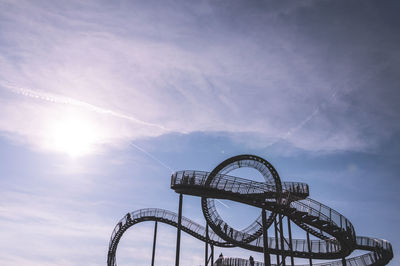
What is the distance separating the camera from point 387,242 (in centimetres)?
2158

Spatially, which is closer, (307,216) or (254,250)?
(307,216)

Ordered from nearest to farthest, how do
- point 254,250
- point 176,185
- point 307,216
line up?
point 307,216
point 176,185
point 254,250

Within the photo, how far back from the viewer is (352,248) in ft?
65.7

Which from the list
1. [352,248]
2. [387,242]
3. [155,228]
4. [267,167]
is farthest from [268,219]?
[155,228]

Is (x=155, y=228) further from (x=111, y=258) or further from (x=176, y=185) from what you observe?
(x=176, y=185)

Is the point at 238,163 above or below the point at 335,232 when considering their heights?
above

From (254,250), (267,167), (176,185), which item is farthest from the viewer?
(267,167)

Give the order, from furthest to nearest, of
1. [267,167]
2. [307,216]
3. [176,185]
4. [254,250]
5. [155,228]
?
[155,228], [267,167], [254,250], [176,185], [307,216]

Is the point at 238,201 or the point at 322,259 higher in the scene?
the point at 238,201

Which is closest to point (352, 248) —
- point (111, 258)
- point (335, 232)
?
point (335, 232)

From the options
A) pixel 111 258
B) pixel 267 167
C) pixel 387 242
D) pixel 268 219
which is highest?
pixel 267 167

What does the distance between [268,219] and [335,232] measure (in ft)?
Result: 24.7

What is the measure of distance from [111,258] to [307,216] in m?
20.4

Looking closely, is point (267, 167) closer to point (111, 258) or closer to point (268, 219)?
point (268, 219)
